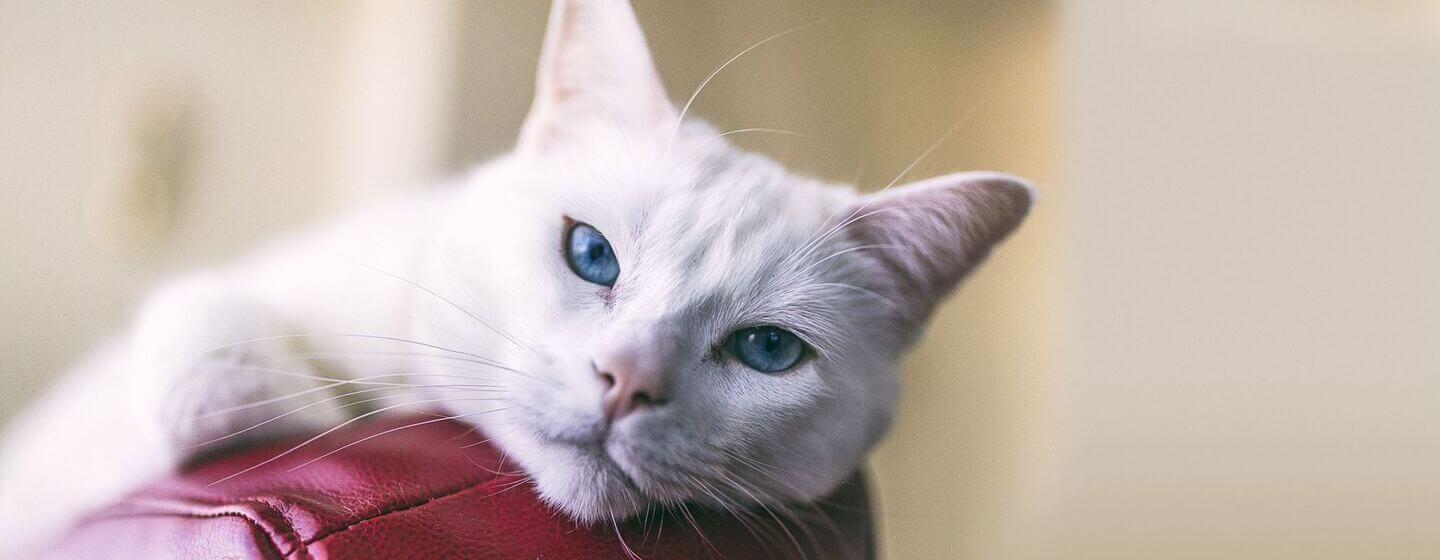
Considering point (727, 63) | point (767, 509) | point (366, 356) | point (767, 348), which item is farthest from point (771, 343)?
point (366, 356)

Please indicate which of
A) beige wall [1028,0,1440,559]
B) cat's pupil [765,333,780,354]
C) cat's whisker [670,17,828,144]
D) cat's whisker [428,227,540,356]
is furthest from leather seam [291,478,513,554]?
beige wall [1028,0,1440,559]

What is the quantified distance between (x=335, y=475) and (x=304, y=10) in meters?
0.46

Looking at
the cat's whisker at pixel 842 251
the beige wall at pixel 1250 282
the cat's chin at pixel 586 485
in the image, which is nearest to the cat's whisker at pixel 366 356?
the cat's chin at pixel 586 485

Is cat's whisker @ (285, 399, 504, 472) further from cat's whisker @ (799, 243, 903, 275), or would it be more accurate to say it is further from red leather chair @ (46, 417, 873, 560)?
cat's whisker @ (799, 243, 903, 275)

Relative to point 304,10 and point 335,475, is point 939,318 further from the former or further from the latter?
point 304,10

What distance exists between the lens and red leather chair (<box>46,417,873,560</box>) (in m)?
0.42

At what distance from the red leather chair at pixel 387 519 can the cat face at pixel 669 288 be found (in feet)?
0.08

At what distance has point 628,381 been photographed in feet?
1.80

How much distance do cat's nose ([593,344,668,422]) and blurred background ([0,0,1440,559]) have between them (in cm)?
24

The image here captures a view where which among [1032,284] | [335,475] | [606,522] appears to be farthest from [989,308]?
[335,475]

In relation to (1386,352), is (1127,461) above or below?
below

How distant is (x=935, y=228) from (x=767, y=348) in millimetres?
158

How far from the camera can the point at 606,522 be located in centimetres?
52

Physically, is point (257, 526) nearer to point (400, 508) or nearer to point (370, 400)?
point (400, 508)
